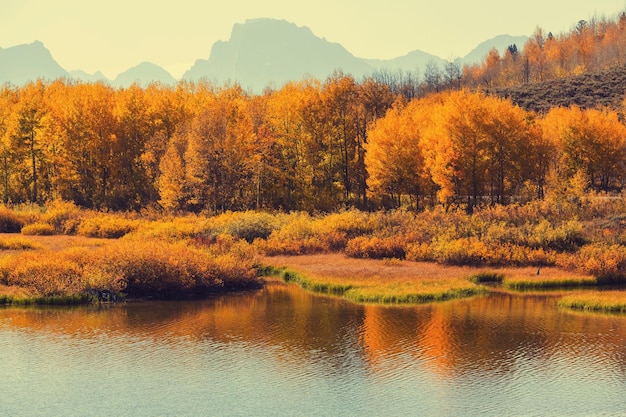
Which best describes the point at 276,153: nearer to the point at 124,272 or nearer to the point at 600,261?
the point at 124,272

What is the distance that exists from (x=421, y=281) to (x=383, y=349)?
15023mm

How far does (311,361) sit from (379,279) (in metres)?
17.6

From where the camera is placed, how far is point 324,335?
31250 millimetres

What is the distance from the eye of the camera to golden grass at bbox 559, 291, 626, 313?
36188 mm

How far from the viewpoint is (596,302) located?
36750 millimetres

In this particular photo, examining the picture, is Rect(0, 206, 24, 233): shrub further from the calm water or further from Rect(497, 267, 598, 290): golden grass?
Rect(497, 267, 598, 290): golden grass

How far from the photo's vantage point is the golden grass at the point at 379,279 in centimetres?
4009

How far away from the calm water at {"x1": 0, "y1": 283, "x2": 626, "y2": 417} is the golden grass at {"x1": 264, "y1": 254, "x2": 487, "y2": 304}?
8.19 ft

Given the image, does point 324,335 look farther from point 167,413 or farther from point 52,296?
point 52,296

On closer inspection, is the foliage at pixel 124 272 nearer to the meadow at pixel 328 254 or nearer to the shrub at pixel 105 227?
the meadow at pixel 328 254

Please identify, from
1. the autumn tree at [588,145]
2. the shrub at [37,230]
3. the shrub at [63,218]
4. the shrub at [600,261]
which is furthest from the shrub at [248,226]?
the autumn tree at [588,145]

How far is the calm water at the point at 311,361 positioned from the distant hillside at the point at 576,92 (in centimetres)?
10939

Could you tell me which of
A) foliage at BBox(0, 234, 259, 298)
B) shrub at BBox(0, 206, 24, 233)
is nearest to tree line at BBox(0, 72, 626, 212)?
shrub at BBox(0, 206, 24, 233)

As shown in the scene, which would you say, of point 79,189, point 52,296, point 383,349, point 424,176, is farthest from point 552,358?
point 79,189
